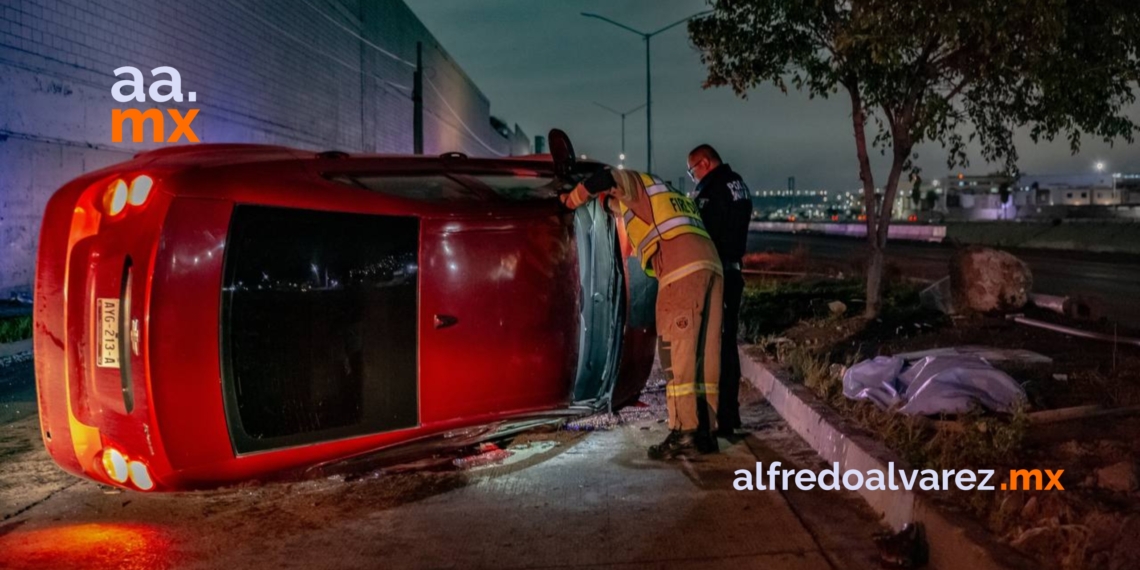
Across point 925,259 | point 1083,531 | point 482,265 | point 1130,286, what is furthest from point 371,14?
point 1083,531

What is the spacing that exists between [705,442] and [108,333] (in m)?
3.10

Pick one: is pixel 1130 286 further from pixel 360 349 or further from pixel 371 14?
pixel 371 14

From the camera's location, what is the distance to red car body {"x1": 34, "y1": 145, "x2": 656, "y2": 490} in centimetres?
395

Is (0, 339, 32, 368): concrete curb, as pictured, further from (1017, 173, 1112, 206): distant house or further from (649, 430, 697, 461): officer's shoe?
(1017, 173, 1112, 206): distant house

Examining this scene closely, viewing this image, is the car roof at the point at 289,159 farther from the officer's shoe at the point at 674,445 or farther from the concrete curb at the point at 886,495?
the concrete curb at the point at 886,495

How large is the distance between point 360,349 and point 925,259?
22.1 m

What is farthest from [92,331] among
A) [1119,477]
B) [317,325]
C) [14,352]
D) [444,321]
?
[14,352]

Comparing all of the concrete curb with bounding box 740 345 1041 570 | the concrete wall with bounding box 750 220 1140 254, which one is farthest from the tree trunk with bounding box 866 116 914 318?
the concrete wall with bounding box 750 220 1140 254

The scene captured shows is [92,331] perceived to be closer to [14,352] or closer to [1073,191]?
[14,352]

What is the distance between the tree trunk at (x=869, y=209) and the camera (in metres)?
9.56

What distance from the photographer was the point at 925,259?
24.2 meters

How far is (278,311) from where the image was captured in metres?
4.14

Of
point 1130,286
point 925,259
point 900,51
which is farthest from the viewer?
point 925,259

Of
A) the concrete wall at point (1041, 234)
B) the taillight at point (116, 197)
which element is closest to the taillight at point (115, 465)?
the taillight at point (116, 197)
